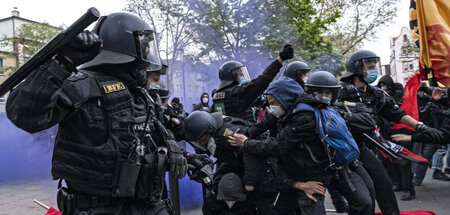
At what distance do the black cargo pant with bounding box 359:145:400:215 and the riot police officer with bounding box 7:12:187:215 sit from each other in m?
2.54

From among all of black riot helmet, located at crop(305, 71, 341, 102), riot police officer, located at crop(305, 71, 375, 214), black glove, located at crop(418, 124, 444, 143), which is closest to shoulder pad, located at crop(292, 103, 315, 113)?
riot police officer, located at crop(305, 71, 375, 214)

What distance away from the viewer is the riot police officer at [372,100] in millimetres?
3994

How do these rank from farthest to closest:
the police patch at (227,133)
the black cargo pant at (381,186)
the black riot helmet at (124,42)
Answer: the black cargo pant at (381,186) < the police patch at (227,133) < the black riot helmet at (124,42)

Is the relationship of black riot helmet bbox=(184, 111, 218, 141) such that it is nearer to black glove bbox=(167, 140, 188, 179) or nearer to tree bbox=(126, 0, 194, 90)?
black glove bbox=(167, 140, 188, 179)

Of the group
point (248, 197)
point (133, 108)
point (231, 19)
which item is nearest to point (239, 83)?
point (248, 197)

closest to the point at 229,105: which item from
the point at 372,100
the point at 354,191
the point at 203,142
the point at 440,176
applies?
the point at 203,142

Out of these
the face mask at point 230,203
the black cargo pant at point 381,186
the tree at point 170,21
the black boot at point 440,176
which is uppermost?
the tree at point 170,21

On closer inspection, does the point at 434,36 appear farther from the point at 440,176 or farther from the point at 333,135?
the point at 440,176

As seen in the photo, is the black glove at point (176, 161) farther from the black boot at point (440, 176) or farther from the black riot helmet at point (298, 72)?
the black boot at point (440, 176)

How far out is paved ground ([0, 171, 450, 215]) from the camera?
5.27 m

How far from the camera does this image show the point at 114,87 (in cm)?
198

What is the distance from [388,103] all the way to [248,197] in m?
2.12

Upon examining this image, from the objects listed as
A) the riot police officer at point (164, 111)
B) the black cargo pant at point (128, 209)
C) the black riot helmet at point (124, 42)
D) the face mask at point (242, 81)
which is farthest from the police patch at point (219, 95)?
the black cargo pant at point (128, 209)

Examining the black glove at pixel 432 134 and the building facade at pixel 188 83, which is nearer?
the black glove at pixel 432 134
